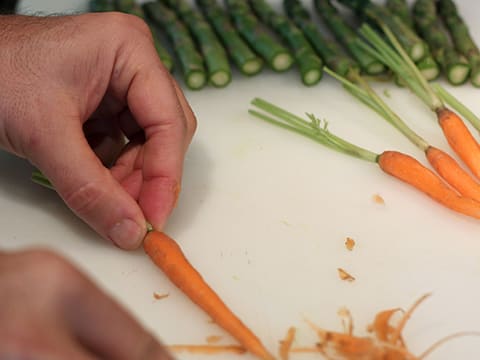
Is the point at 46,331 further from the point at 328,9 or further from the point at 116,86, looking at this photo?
the point at 328,9

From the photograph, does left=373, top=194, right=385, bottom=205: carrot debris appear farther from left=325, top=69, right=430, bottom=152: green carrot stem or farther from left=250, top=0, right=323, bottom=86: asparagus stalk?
left=250, top=0, right=323, bottom=86: asparagus stalk

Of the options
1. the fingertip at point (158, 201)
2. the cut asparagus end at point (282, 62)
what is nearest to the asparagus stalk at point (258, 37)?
the cut asparagus end at point (282, 62)

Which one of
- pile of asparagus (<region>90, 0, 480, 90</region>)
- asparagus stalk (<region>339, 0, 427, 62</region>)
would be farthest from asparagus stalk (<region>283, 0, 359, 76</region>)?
asparagus stalk (<region>339, 0, 427, 62</region>)

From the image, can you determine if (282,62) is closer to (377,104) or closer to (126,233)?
(377,104)

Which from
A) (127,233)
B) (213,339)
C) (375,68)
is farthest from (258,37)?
(213,339)

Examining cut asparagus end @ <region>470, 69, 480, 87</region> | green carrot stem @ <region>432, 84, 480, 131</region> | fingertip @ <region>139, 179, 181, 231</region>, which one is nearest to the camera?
fingertip @ <region>139, 179, 181, 231</region>

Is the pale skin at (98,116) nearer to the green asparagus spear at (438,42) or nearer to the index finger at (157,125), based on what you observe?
the index finger at (157,125)
